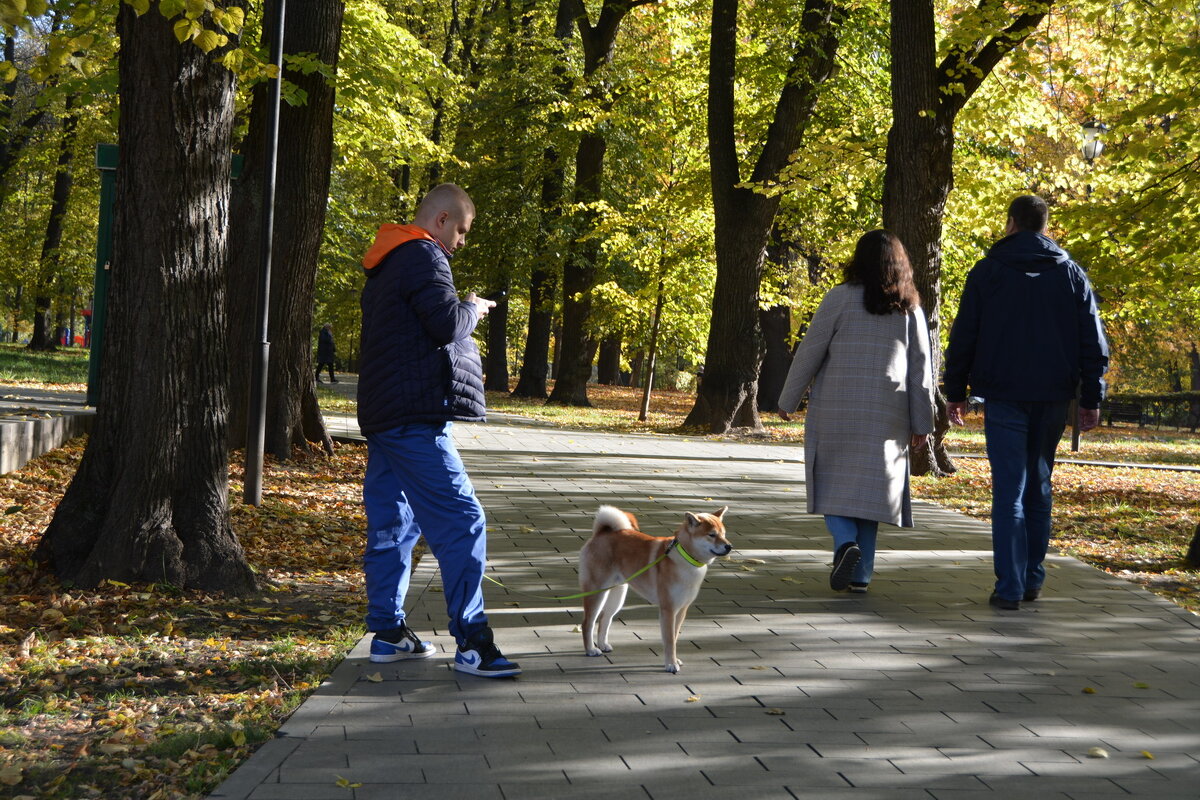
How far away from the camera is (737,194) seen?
793 inches

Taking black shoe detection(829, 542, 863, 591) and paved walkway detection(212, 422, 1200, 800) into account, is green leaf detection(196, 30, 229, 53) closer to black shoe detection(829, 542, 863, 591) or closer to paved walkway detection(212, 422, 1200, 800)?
paved walkway detection(212, 422, 1200, 800)

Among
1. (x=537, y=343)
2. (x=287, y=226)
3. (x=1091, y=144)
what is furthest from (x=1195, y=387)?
(x=287, y=226)

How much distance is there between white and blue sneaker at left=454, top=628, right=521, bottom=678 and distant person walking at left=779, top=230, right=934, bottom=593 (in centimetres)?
260

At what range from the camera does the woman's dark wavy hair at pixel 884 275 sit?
278 inches

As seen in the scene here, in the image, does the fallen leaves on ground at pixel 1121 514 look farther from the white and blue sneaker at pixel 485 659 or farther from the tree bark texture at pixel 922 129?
the white and blue sneaker at pixel 485 659

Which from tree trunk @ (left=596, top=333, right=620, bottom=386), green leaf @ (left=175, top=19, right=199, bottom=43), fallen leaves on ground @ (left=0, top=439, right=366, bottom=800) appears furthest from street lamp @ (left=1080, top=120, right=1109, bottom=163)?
tree trunk @ (left=596, top=333, right=620, bottom=386)

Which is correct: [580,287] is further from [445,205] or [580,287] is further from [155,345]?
[445,205]

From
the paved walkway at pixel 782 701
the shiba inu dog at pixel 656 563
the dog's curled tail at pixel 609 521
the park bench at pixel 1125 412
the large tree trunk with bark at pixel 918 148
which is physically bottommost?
the paved walkway at pixel 782 701

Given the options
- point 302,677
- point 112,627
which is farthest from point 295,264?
point 302,677

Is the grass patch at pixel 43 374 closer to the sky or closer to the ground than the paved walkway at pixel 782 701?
closer to the sky

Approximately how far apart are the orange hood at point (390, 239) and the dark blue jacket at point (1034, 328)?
11.0 ft

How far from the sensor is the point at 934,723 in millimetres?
4738

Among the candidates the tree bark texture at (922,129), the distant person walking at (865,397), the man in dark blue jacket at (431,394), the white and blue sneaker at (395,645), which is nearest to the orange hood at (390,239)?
the man in dark blue jacket at (431,394)

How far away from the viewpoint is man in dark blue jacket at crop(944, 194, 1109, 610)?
6.90 meters
